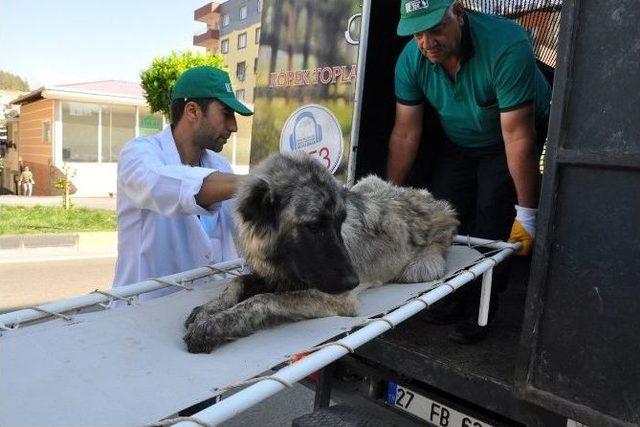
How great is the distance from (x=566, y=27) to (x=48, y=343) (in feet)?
7.97

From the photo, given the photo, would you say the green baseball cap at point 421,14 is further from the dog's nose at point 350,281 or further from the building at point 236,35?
the building at point 236,35

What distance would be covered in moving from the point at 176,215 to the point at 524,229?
2021 millimetres

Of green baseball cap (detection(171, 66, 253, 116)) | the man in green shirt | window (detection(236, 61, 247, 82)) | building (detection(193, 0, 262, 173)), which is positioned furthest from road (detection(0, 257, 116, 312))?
window (detection(236, 61, 247, 82))

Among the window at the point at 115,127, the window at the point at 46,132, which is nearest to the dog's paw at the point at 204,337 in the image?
the window at the point at 115,127

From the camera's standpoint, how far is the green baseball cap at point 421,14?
297 cm

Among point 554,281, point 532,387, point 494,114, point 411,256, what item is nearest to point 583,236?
point 554,281

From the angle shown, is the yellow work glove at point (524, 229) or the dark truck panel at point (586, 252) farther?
the yellow work glove at point (524, 229)

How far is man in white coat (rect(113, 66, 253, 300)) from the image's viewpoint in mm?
2822

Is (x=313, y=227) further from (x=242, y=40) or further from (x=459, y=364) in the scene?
(x=242, y=40)

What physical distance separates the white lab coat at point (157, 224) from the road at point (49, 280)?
193 inches

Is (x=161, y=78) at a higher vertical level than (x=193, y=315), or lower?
higher

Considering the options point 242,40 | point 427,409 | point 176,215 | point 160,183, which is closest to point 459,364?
point 427,409

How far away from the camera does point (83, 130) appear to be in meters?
21.5

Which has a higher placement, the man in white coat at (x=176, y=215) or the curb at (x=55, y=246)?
the man in white coat at (x=176, y=215)
